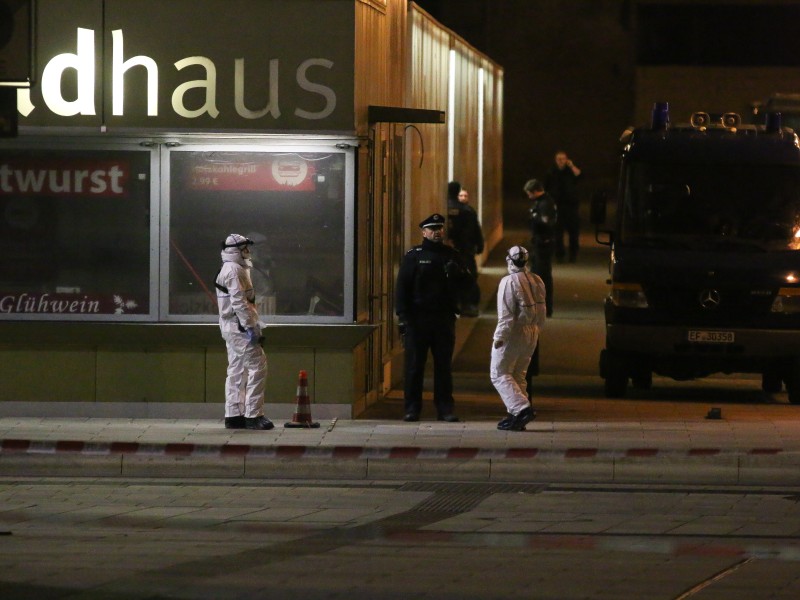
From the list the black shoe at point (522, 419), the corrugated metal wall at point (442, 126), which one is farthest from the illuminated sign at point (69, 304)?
the corrugated metal wall at point (442, 126)

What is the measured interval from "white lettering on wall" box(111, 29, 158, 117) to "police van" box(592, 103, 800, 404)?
466 centimetres

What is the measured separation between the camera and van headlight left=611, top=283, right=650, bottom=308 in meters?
15.2

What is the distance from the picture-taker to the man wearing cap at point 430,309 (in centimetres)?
1355

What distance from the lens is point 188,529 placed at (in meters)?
9.45

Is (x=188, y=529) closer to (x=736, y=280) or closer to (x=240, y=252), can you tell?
(x=240, y=252)

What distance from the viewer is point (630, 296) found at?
599 inches

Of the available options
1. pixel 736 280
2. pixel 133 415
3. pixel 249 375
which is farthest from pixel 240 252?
pixel 736 280

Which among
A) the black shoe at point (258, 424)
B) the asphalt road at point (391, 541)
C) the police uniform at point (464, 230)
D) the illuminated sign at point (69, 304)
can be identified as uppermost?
the police uniform at point (464, 230)

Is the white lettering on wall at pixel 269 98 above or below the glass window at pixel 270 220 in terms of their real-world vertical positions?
above

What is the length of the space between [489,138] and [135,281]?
17.4 metres

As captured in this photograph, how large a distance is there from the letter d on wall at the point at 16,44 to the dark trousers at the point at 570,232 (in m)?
17.7

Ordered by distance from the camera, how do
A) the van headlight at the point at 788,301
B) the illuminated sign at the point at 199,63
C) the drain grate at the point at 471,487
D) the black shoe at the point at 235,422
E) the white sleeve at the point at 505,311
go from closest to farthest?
the drain grate at the point at 471,487 < the white sleeve at the point at 505,311 < the black shoe at the point at 235,422 < the illuminated sign at the point at 199,63 < the van headlight at the point at 788,301

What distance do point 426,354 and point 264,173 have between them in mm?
2057

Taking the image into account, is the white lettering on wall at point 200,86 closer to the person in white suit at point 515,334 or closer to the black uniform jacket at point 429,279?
the black uniform jacket at point 429,279
